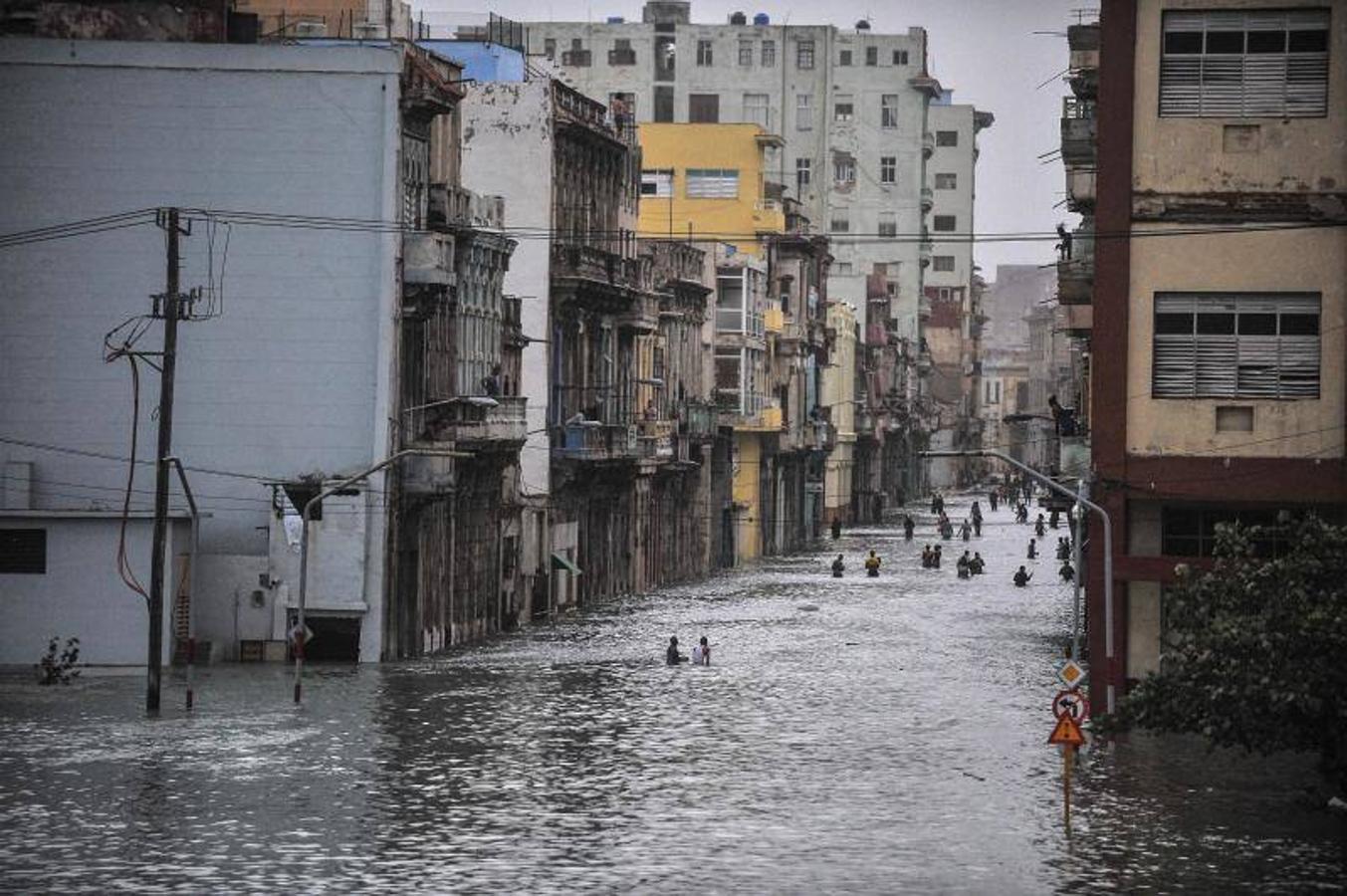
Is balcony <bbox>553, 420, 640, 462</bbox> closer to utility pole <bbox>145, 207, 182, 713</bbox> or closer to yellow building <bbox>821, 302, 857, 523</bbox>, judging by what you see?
utility pole <bbox>145, 207, 182, 713</bbox>

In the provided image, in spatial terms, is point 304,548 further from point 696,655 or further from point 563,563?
point 563,563

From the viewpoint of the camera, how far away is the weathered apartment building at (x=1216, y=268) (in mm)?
47188

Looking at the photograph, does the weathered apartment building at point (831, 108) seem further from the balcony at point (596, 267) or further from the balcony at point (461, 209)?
the balcony at point (461, 209)

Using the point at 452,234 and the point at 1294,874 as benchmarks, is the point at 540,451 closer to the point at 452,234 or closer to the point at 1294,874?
the point at 452,234

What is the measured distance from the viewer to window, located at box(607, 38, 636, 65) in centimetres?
17500

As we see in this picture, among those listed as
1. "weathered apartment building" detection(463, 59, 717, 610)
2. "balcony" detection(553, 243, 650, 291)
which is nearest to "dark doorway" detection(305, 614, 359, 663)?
"weathered apartment building" detection(463, 59, 717, 610)

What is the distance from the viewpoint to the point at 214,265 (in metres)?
62.2

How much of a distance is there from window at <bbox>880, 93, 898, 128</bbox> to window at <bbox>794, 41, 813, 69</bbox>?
1036 centimetres

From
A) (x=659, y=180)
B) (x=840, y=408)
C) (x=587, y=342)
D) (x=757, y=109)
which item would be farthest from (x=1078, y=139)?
(x=757, y=109)

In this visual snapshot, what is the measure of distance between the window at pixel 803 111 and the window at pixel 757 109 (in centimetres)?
330

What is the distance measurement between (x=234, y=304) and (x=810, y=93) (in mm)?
124805

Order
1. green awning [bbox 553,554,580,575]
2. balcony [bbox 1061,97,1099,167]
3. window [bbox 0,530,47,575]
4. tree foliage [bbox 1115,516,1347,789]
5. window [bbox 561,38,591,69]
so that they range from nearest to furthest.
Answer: tree foliage [bbox 1115,516,1347,789]
window [bbox 0,530,47,575]
balcony [bbox 1061,97,1099,167]
green awning [bbox 553,554,580,575]
window [bbox 561,38,591,69]

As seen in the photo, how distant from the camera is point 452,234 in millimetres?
67875

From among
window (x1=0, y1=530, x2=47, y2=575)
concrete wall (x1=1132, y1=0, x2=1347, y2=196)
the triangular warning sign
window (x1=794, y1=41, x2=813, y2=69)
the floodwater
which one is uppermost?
window (x1=794, y1=41, x2=813, y2=69)
